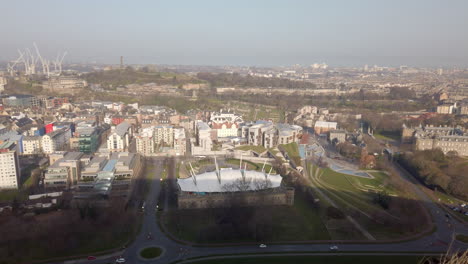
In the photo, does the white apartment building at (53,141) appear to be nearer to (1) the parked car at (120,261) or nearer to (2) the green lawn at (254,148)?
(2) the green lawn at (254,148)

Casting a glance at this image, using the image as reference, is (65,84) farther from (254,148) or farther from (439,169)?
(439,169)

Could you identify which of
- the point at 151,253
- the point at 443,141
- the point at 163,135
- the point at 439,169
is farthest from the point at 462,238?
the point at 163,135

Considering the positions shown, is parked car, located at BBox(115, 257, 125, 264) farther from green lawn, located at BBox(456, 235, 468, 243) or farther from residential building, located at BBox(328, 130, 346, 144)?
residential building, located at BBox(328, 130, 346, 144)

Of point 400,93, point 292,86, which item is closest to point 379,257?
point 400,93

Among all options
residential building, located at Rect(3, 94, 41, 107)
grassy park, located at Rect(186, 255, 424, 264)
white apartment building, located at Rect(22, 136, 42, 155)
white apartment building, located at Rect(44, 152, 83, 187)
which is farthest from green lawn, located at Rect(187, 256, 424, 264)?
residential building, located at Rect(3, 94, 41, 107)

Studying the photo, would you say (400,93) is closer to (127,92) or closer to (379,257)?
(127,92)

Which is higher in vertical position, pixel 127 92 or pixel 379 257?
pixel 127 92

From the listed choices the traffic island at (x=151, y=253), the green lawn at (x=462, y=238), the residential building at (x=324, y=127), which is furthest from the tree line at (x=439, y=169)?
the traffic island at (x=151, y=253)
